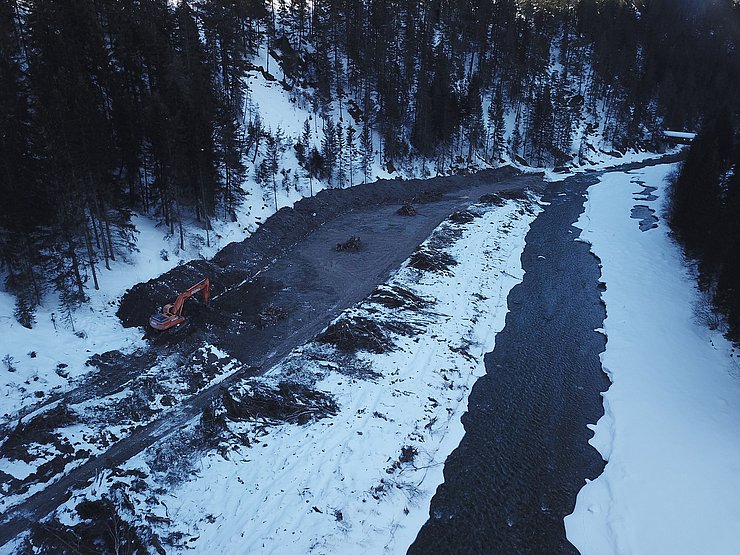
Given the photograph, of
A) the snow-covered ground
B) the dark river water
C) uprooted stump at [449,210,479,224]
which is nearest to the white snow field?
the dark river water

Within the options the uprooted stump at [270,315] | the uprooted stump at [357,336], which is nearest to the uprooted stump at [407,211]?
the uprooted stump at [270,315]

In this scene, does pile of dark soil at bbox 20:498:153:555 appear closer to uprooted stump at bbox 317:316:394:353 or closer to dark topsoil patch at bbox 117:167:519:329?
uprooted stump at bbox 317:316:394:353

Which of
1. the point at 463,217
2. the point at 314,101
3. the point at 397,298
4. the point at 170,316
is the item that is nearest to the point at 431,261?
the point at 397,298

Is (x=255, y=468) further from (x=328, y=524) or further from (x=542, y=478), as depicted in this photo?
(x=542, y=478)

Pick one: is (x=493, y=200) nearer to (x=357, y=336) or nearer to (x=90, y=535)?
(x=357, y=336)

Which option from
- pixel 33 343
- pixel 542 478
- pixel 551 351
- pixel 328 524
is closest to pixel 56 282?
pixel 33 343

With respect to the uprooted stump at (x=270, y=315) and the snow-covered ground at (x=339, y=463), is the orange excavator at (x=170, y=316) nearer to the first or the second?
the uprooted stump at (x=270, y=315)
